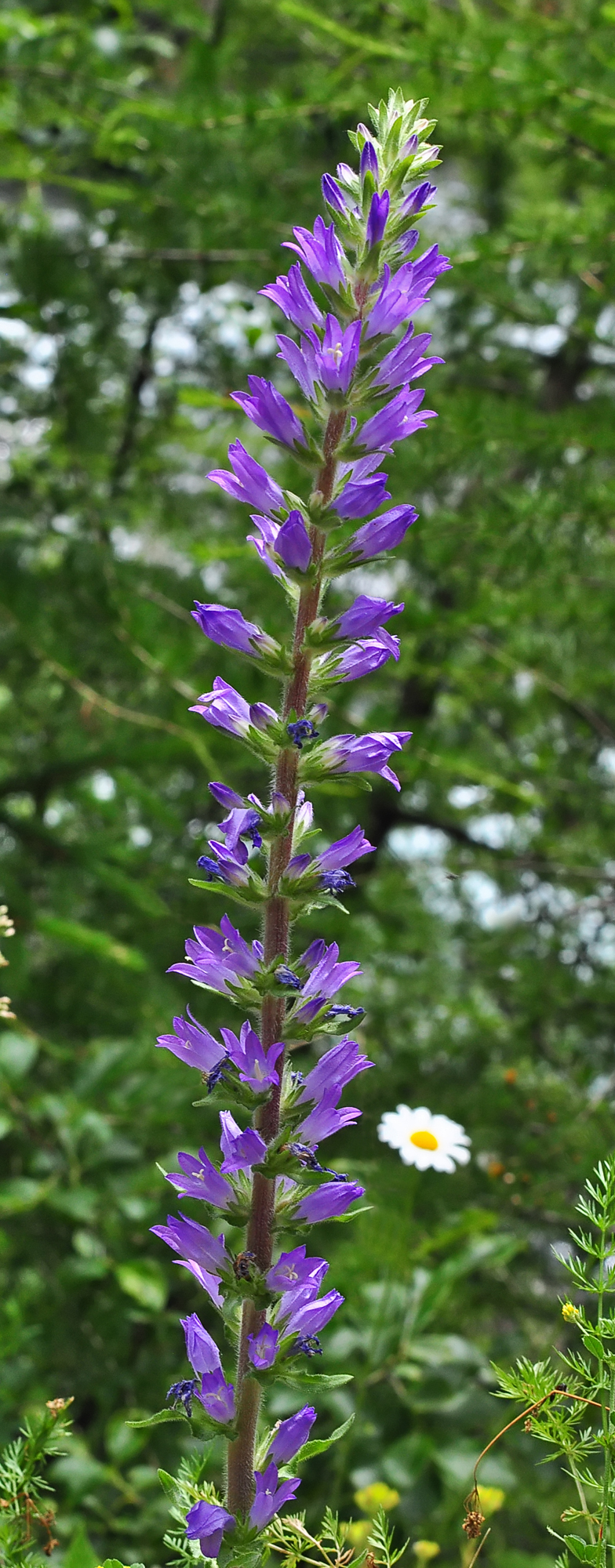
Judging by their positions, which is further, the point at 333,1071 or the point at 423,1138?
the point at 423,1138

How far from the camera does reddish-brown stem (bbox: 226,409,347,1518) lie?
76cm

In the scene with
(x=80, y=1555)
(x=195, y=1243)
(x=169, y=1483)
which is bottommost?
(x=80, y=1555)

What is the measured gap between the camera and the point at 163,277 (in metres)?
2.85

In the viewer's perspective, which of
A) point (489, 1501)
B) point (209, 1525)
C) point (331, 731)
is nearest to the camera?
point (209, 1525)

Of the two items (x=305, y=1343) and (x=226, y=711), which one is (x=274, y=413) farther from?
(x=305, y=1343)

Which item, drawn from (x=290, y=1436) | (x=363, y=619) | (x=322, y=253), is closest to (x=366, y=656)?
(x=363, y=619)

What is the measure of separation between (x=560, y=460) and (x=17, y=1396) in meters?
1.87

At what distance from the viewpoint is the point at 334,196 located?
812 millimetres

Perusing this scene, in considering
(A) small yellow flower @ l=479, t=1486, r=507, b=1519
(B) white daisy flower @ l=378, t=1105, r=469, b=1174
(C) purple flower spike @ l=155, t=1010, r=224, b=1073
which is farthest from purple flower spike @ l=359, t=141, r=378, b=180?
(A) small yellow flower @ l=479, t=1486, r=507, b=1519

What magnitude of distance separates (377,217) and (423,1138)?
42.7 inches

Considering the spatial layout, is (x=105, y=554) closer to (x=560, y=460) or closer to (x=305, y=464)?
(x=560, y=460)

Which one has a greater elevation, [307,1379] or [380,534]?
[380,534]

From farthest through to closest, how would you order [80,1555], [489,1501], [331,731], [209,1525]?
1. [331,731]
2. [489,1501]
3. [80,1555]
4. [209,1525]

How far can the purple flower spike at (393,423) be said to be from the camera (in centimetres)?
81
